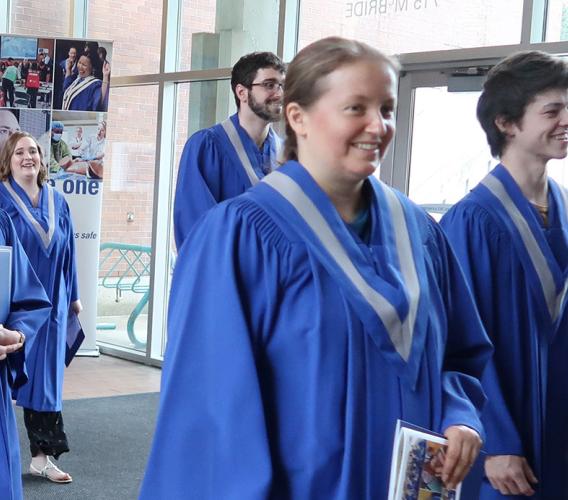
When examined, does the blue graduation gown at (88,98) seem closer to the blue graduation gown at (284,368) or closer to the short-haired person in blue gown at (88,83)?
the short-haired person in blue gown at (88,83)

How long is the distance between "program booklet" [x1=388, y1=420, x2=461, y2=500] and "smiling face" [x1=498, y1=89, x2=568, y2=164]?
953 mm

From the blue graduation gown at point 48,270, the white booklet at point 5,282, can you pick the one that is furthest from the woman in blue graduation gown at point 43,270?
the white booklet at point 5,282

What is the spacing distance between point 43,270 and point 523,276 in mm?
3329

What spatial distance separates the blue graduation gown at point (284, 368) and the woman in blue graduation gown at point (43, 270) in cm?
320

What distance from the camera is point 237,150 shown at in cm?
437

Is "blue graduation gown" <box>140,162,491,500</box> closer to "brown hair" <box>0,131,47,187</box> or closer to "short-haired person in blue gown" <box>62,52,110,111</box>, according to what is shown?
"brown hair" <box>0,131,47,187</box>

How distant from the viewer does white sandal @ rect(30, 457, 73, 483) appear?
4668 mm

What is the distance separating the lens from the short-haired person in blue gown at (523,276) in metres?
2.27

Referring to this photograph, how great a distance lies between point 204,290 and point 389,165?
4.57 m

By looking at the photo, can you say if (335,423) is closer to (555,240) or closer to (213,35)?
(555,240)

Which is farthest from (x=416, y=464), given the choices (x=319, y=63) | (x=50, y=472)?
(x=50, y=472)

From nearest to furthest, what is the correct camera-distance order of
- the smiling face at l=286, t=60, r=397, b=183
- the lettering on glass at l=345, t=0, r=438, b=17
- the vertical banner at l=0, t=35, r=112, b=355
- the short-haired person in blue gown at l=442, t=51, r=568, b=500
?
the smiling face at l=286, t=60, r=397, b=183 → the short-haired person in blue gown at l=442, t=51, r=568, b=500 → the lettering on glass at l=345, t=0, r=438, b=17 → the vertical banner at l=0, t=35, r=112, b=355

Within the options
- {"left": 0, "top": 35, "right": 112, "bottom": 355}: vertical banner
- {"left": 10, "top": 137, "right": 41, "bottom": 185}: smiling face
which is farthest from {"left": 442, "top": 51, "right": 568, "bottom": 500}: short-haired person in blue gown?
{"left": 0, "top": 35, "right": 112, "bottom": 355}: vertical banner

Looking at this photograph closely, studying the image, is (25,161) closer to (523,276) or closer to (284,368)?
(523,276)
